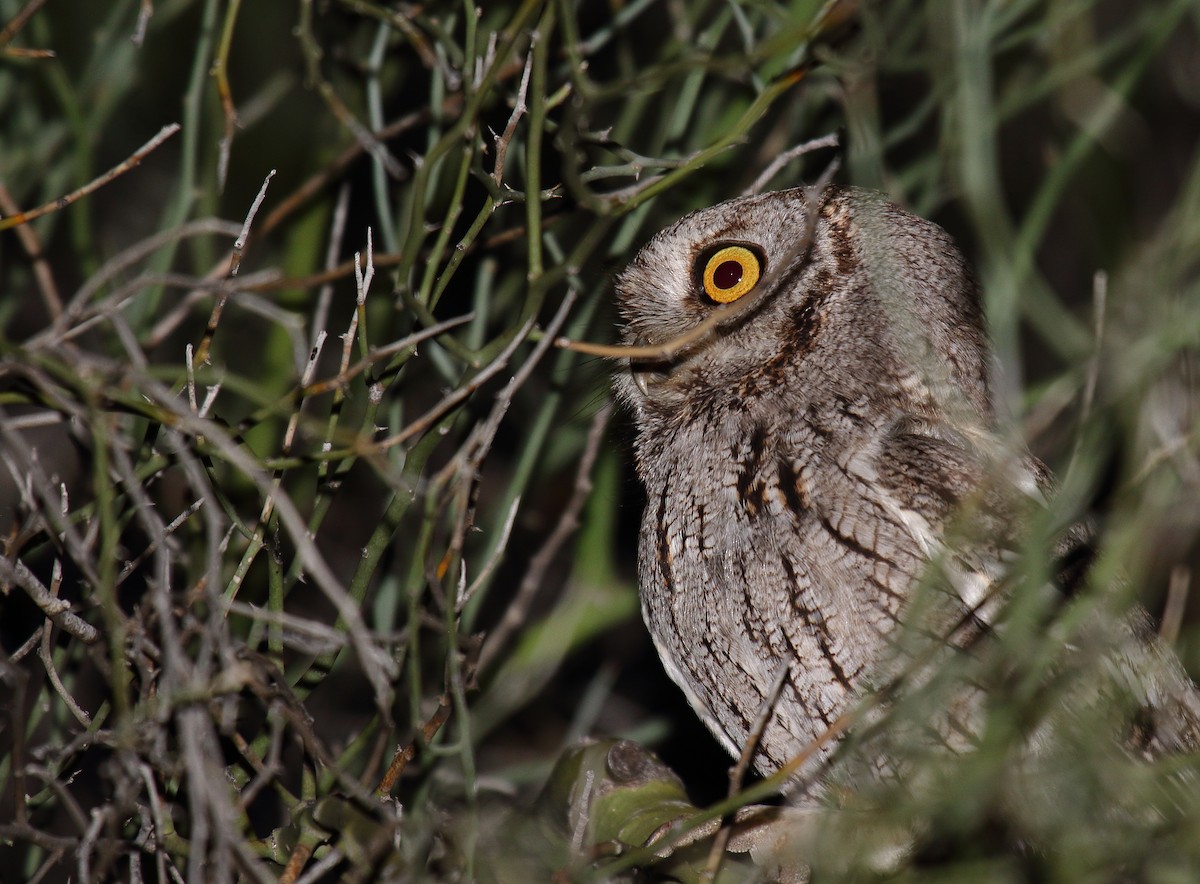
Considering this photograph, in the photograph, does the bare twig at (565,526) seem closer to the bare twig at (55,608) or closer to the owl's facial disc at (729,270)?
the owl's facial disc at (729,270)

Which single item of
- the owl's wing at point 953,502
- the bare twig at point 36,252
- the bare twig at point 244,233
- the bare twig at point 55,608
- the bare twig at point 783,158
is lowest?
the bare twig at point 55,608

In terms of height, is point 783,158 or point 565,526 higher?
point 783,158

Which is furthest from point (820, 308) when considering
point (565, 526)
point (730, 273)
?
point (565, 526)

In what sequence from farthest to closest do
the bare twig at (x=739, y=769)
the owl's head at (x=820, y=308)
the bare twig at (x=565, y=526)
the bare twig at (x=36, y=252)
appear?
the bare twig at (x=565, y=526), the bare twig at (x=36, y=252), the owl's head at (x=820, y=308), the bare twig at (x=739, y=769)

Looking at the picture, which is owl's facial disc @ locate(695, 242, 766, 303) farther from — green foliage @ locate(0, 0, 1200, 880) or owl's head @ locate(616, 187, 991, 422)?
green foliage @ locate(0, 0, 1200, 880)

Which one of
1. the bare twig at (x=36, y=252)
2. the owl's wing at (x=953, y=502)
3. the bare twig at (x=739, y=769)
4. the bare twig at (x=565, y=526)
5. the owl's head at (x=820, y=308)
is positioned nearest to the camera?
the bare twig at (x=739, y=769)

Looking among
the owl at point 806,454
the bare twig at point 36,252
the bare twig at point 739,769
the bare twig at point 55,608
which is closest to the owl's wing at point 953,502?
the owl at point 806,454

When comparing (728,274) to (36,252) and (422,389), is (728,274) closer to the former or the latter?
(422,389)

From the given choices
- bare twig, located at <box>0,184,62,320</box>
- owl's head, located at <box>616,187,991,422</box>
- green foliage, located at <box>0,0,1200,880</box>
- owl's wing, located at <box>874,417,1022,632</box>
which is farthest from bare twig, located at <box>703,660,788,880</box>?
bare twig, located at <box>0,184,62,320</box>
